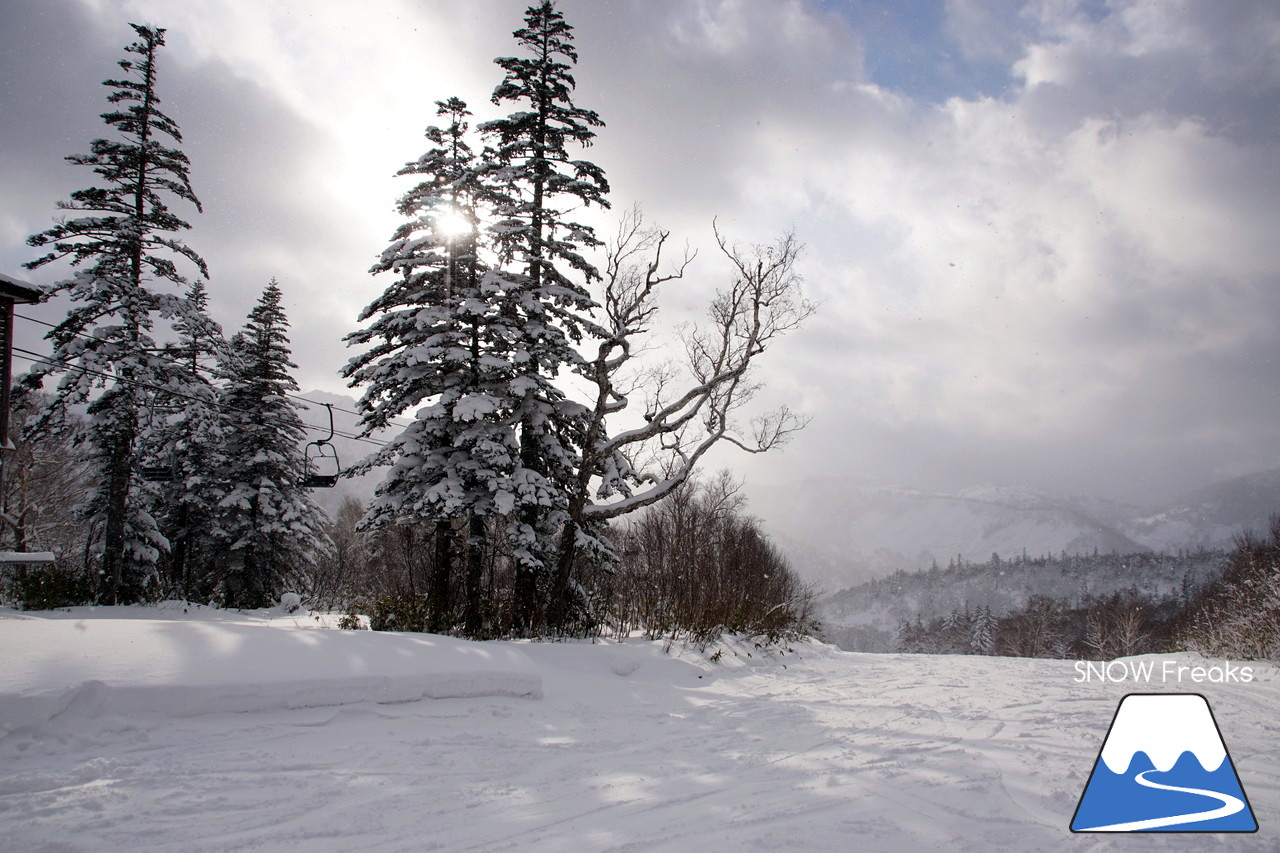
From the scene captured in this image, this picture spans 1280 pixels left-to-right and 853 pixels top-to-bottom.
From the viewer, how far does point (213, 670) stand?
5.07 metres

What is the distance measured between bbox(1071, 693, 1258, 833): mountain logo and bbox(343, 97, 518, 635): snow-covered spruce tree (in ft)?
32.1

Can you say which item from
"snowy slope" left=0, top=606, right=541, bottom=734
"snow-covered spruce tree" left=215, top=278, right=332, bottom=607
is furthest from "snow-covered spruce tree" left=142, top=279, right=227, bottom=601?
"snowy slope" left=0, top=606, right=541, bottom=734

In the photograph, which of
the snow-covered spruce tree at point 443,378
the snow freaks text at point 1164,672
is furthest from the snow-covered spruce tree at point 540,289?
the snow freaks text at point 1164,672

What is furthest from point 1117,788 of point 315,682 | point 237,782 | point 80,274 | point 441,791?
point 80,274

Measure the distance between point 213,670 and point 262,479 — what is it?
1892 cm

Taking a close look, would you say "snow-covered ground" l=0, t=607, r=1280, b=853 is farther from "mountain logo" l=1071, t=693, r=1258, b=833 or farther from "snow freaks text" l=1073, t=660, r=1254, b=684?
"snow freaks text" l=1073, t=660, r=1254, b=684

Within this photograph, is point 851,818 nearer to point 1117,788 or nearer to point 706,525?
point 1117,788

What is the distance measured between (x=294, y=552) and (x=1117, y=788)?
2501 centimetres

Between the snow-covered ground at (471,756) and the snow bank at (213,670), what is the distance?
0.02 metres

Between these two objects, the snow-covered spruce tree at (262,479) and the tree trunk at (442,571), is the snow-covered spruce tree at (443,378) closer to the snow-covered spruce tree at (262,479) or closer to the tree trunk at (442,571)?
the tree trunk at (442,571)

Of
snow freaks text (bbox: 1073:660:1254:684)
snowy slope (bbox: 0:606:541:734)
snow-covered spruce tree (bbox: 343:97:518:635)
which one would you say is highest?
snow-covered spruce tree (bbox: 343:97:518:635)

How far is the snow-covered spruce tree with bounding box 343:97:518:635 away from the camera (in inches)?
488

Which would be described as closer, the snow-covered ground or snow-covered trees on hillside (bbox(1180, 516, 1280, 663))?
the snow-covered ground

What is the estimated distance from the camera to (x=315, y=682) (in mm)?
5469
